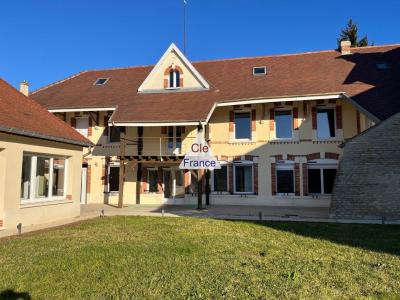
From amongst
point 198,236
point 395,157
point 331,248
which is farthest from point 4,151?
point 395,157

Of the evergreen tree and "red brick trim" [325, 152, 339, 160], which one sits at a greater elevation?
the evergreen tree

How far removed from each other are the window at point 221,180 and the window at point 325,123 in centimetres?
509

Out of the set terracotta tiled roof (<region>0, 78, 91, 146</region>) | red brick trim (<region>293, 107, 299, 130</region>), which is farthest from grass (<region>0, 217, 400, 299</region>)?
red brick trim (<region>293, 107, 299, 130</region>)

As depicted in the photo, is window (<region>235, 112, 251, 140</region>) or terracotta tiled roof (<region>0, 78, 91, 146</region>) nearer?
terracotta tiled roof (<region>0, 78, 91, 146</region>)

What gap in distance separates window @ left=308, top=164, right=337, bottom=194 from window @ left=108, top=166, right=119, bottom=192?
1034 centimetres

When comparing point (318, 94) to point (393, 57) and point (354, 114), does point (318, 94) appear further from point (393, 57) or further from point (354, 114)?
point (393, 57)

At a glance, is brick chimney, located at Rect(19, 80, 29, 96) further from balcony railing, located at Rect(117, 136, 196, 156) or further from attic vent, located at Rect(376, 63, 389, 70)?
attic vent, located at Rect(376, 63, 389, 70)

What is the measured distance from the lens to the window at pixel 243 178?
1867 centimetres

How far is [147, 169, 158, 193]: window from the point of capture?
19.7 metres

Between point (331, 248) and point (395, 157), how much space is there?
6178mm

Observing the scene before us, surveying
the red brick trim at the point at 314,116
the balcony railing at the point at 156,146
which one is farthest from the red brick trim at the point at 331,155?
the balcony railing at the point at 156,146

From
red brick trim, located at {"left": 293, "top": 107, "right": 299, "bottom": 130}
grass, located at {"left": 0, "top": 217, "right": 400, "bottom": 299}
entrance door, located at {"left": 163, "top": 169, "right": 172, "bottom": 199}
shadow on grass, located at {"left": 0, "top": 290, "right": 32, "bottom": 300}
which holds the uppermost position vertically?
red brick trim, located at {"left": 293, "top": 107, "right": 299, "bottom": 130}

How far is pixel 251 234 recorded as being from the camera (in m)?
9.34

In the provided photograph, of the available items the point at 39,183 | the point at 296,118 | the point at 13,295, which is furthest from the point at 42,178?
the point at 296,118
